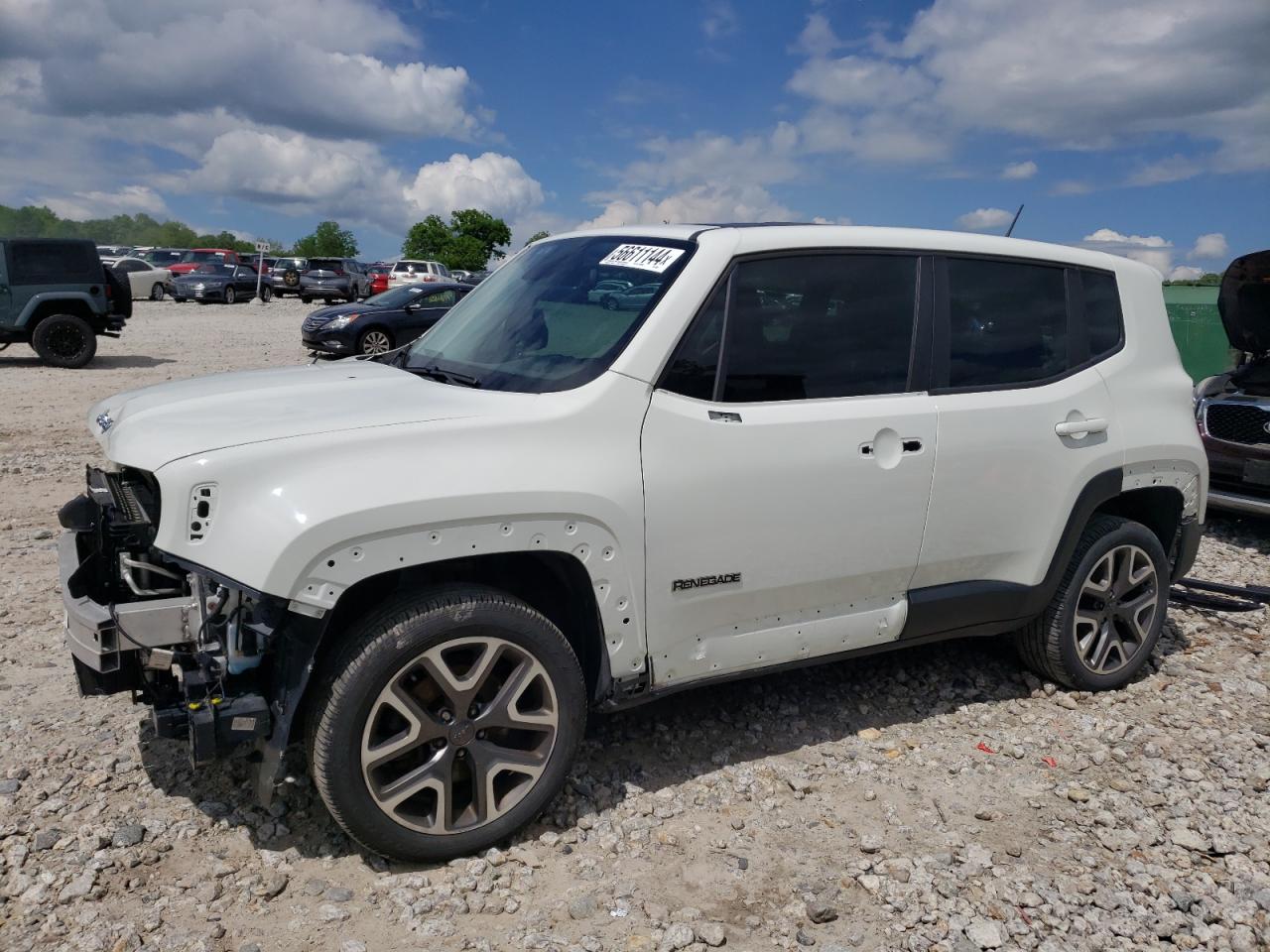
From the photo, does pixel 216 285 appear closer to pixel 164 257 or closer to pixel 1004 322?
pixel 164 257

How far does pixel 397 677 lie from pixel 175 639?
65cm

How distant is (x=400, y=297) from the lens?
18.3m

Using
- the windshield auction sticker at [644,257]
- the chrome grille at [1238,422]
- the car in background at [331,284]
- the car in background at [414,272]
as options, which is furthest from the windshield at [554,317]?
the car in background at [331,284]

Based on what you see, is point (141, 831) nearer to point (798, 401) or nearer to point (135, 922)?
point (135, 922)

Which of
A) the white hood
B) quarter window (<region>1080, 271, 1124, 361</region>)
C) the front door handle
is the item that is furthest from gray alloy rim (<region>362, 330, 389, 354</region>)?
the front door handle

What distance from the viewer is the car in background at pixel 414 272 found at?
36.8 metres

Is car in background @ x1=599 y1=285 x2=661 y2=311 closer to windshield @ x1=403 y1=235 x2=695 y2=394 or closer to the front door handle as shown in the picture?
windshield @ x1=403 y1=235 x2=695 y2=394

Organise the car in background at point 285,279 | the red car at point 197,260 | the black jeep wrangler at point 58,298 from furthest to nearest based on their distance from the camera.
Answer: the car in background at point 285,279 < the red car at point 197,260 < the black jeep wrangler at point 58,298

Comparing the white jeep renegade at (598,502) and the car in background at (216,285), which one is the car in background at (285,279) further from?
the white jeep renegade at (598,502)

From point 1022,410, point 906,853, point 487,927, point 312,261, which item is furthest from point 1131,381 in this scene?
point 312,261

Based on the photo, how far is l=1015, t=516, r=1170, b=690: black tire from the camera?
4.44 metres

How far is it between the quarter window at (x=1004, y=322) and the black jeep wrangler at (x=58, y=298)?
50.6 feet

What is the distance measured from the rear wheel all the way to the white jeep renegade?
13651 millimetres

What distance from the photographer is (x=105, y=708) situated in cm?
410
